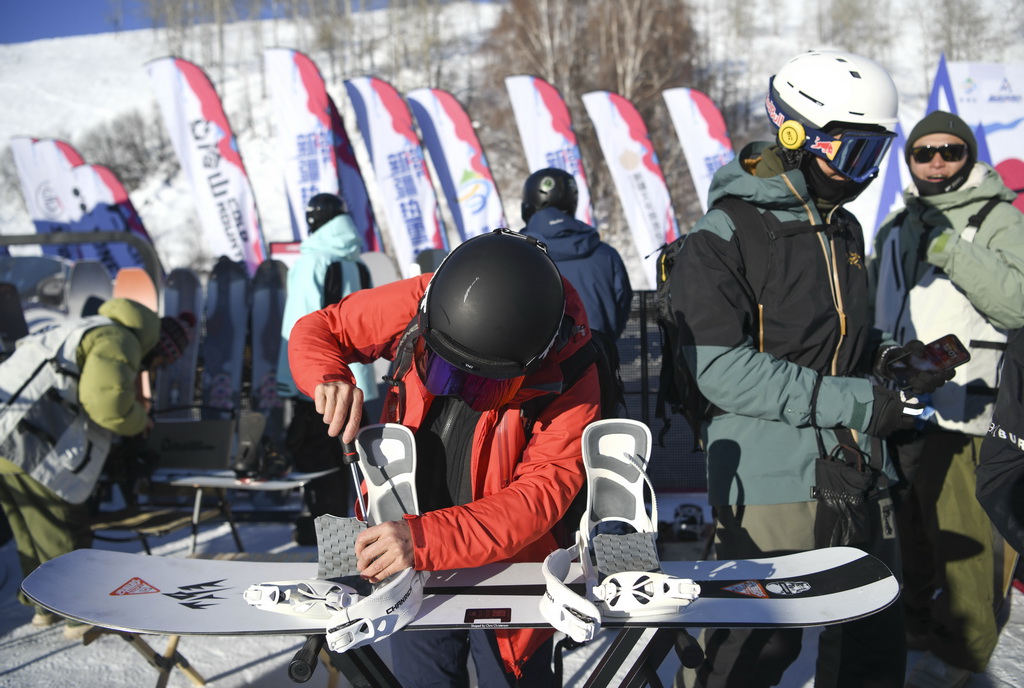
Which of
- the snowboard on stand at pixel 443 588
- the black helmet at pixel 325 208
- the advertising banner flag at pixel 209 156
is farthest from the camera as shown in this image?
the advertising banner flag at pixel 209 156

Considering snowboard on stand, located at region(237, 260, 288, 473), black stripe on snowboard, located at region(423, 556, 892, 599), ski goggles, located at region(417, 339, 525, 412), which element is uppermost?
ski goggles, located at region(417, 339, 525, 412)

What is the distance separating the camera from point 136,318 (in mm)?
3523

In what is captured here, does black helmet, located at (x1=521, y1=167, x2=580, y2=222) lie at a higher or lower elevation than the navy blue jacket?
higher

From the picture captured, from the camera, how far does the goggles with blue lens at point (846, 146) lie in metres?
1.97

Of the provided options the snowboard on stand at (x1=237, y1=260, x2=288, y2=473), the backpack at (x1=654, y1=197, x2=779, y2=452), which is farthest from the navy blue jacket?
the snowboard on stand at (x1=237, y1=260, x2=288, y2=473)

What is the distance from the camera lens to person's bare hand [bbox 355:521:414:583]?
1401mm

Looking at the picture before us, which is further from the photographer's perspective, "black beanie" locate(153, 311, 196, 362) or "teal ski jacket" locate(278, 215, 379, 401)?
"black beanie" locate(153, 311, 196, 362)

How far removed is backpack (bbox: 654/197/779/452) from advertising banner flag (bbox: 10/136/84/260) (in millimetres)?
14024

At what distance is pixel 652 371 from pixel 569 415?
360 cm

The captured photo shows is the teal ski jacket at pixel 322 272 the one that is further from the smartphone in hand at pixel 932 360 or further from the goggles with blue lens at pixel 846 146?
the smartphone in hand at pixel 932 360

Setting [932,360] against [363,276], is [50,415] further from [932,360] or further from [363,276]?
[932,360]

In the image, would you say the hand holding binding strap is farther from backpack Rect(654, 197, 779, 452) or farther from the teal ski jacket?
the teal ski jacket

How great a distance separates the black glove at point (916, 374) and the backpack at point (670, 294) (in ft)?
1.44

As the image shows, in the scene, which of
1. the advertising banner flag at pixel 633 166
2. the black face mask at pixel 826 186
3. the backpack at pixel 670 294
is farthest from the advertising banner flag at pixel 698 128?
the black face mask at pixel 826 186
